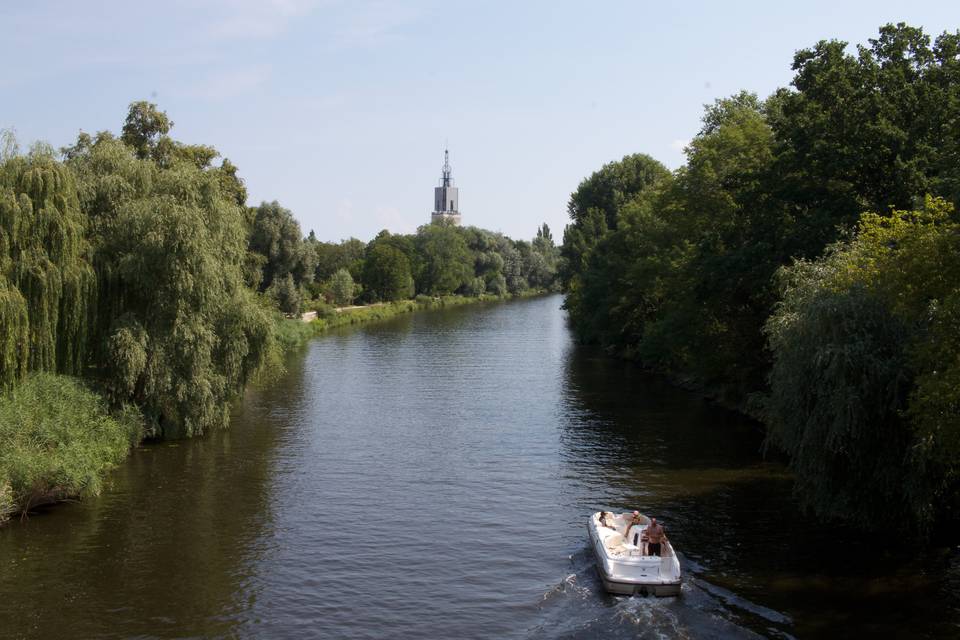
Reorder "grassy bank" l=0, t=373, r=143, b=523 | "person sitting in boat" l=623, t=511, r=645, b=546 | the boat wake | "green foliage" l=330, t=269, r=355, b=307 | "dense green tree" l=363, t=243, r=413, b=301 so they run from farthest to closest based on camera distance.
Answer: "dense green tree" l=363, t=243, r=413, b=301 → "green foliage" l=330, t=269, r=355, b=307 → "grassy bank" l=0, t=373, r=143, b=523 → "person sitting in boat" l=623, t=511, r=645, b=546 → the boat wake

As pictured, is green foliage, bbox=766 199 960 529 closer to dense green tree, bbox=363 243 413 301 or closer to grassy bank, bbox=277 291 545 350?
grassy bank, bbox=277 291 545 350

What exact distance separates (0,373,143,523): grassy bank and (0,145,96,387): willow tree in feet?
3.36

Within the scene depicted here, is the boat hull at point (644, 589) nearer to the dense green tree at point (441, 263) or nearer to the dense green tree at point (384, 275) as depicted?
the dense green tree at point (384, 275)

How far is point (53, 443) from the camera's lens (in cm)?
2448

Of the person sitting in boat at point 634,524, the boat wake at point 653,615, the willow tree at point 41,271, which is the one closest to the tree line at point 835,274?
the person sitting in boat at point 634,524

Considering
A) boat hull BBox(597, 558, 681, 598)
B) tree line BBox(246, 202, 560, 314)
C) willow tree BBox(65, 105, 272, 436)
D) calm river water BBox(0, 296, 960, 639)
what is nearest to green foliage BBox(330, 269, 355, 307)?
tree line BBox(246, 202, 560, 314)

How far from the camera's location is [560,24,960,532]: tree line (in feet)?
63.7

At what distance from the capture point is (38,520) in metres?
23.4

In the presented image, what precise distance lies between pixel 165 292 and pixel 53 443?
7.77m

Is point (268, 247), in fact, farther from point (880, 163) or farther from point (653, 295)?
point (880, 163)

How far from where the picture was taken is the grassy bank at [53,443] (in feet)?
74.8

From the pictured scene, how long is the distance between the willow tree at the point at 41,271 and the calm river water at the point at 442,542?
4.76m

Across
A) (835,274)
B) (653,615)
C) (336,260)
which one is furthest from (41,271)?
(336,260)

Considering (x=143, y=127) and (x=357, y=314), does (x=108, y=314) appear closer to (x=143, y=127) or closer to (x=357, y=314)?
(x=143, y=127)
